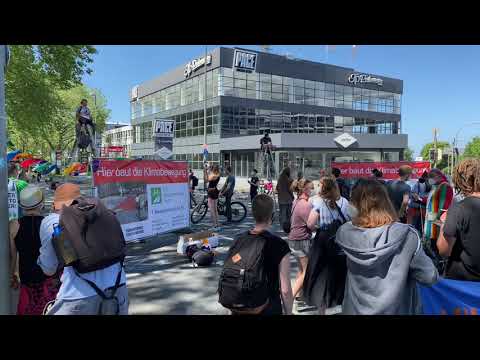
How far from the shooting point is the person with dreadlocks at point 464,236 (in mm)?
2670

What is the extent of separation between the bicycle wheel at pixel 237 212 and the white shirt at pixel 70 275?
9.06 meters

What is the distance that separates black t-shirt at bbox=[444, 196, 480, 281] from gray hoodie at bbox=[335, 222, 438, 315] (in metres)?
0.61

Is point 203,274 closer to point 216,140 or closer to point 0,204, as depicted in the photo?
point 0,204

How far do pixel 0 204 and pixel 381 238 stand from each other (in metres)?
2.76

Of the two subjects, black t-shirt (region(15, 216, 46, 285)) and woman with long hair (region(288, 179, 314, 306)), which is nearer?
black t-shirt (region(15, 216, 46, 285))

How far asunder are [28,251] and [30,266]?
140 mm

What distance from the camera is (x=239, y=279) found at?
7.95 ft

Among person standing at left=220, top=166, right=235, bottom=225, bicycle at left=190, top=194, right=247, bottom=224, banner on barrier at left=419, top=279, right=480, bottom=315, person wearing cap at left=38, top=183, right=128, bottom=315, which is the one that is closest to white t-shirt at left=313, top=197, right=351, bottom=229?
banner on barrier at left=419, top=279, right=480, bottom=315

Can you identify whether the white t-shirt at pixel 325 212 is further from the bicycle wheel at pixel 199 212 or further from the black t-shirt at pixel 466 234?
the bicycle wheel at pixel 199 212

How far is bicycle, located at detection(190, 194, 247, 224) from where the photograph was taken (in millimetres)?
11223

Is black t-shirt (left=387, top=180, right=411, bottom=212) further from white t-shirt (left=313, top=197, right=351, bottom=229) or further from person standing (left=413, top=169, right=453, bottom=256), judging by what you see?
white t-shirt (left=313, top=197, right=351, bottom=229)

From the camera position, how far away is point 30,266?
312cm

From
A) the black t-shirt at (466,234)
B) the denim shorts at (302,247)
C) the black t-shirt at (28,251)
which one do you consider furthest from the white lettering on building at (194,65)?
the black t-shirt at (466,234)
